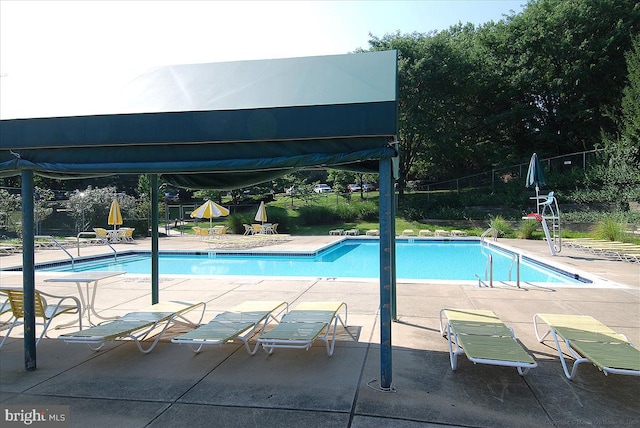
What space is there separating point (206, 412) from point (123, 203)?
2368 cm

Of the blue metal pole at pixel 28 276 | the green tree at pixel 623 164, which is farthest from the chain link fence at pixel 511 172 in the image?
the blue metal pole at pixel 28 276

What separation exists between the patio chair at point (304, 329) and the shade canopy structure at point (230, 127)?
90 cm

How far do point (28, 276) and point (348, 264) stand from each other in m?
11.2

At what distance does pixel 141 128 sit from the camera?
3.87m

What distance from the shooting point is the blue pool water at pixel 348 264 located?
39.9 feet

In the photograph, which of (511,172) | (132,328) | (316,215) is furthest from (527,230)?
(132,328)

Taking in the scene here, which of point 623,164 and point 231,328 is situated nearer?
point 231,328

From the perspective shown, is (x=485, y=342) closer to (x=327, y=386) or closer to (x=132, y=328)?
(x=327, y=386)

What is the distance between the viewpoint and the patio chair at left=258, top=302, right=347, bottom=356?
4047mm

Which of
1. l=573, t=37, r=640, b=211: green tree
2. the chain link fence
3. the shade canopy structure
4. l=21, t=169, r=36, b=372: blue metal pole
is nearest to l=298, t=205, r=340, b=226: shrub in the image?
the chain link fence

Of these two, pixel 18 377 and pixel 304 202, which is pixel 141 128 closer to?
pixel 18 377

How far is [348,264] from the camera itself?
14.6 metres

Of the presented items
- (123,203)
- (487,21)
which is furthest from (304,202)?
(487,21)

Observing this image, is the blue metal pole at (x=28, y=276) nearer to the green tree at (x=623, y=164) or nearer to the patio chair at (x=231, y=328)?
the patio chair at (x=231, y=328)
